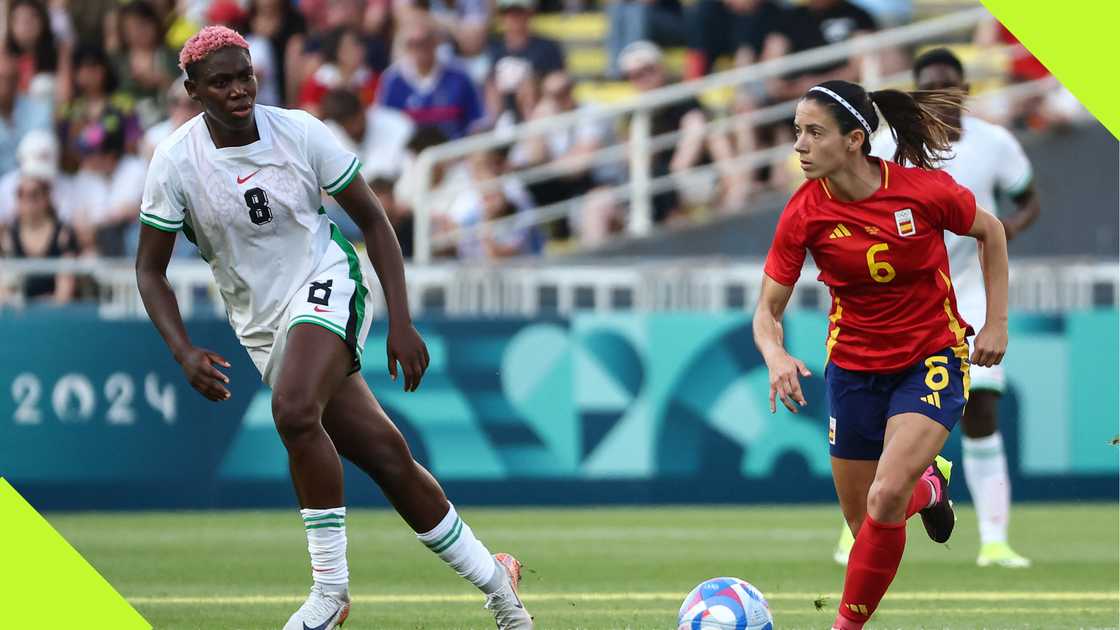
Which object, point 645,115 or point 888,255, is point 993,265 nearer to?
point 888,255

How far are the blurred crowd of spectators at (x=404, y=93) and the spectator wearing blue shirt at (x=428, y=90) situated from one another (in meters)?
0.01

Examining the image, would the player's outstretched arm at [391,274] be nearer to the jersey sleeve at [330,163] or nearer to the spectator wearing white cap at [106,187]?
the jersey sleeve at [330,163]

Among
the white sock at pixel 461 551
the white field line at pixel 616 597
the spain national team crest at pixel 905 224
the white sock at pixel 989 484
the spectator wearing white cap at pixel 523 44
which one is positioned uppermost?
the spain national team crest at pixel 905 224

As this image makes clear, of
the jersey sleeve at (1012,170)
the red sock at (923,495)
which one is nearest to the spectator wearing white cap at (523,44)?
the jersey sleeve at (1012,170)

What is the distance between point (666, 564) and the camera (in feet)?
34.3

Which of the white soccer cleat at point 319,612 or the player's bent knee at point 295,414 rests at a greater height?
the player's bent knee at point 295,414

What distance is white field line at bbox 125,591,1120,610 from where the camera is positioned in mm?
8781

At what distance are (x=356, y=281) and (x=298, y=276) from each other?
0.74 ft

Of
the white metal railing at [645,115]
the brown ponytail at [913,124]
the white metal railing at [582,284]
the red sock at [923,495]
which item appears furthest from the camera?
the white metal railing at [645,115]

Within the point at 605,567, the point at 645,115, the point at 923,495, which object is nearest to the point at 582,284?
the point at 645,115

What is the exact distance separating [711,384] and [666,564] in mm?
3882

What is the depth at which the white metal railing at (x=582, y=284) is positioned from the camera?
14469 millimetres

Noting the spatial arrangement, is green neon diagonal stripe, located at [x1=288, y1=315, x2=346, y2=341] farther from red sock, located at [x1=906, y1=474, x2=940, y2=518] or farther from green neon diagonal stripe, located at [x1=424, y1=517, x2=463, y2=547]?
red sock, located at [x1=906, y1=474, x2=940, y2=518]

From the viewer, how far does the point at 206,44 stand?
6887 millimetres
